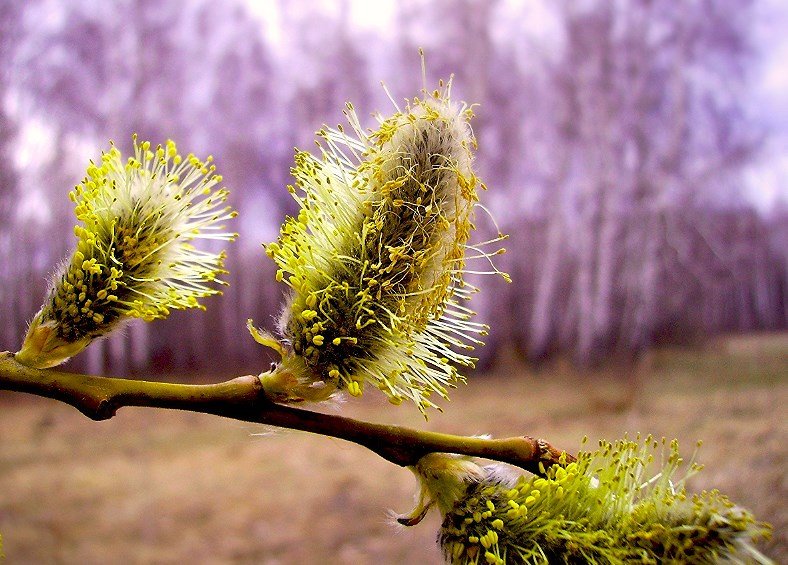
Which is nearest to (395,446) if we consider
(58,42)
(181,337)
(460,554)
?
(460,554)

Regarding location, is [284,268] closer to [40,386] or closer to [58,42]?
[40,386]

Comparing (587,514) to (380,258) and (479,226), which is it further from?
(479,226)

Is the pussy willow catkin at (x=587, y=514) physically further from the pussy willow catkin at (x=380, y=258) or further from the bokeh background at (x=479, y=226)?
the bokeh background at (x=479, y=226)

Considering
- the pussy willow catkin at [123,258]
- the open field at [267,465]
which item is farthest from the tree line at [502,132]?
the pussy willow catkin at [123,258]

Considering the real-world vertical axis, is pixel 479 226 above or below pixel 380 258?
above

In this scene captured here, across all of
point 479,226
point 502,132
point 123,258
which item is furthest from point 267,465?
point 123,258

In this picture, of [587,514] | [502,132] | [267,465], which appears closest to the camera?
[587,514]
